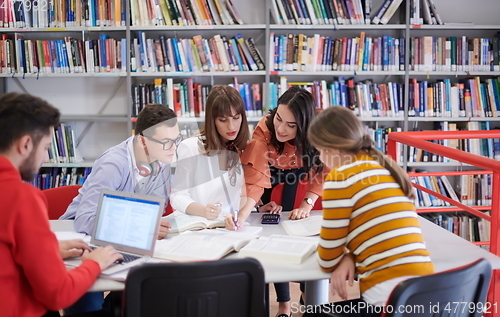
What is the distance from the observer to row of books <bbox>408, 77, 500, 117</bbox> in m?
4.12

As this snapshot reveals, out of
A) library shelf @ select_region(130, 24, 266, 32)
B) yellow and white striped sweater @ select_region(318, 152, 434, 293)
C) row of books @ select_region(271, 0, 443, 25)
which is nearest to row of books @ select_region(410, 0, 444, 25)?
row of books @ select_region(271, 0, 443, 25)

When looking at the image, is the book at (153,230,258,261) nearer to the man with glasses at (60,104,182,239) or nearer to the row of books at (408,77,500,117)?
the man with glasses at (60,104,182,239)

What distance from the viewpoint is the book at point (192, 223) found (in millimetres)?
1993

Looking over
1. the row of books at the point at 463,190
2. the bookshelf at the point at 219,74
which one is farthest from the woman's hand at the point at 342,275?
the row of books at the point at 463,190

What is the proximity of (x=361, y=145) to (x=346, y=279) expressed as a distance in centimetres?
42

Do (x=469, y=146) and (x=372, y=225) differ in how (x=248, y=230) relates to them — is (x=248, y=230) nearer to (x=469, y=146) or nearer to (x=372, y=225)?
(x=372, y=225)

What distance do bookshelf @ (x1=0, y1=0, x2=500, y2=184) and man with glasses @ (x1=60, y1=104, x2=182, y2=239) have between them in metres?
1.77

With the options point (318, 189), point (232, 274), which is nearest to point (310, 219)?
point (318, 189)

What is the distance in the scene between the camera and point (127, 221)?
67.2 inches

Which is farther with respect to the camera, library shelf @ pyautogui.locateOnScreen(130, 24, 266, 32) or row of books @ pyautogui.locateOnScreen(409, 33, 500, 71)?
row of books @ pyautogui.locateOnScreen(409, 33, 500, 71)

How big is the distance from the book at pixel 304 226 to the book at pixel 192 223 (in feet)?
0.87

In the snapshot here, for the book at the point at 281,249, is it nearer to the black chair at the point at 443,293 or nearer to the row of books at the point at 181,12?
the black chair at the point at 443,293

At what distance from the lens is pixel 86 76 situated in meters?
4.00

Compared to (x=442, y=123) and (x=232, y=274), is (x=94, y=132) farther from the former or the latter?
(x=232, y=274)
